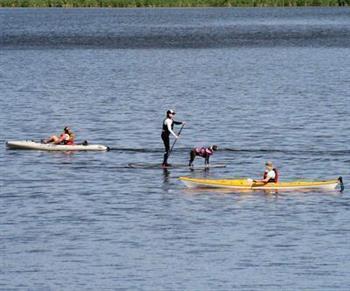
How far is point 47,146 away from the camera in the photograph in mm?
75875

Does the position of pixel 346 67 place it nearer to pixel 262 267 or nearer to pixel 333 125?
pixel 333 125

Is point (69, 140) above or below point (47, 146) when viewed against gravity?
above

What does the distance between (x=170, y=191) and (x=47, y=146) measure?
1499 centimetres

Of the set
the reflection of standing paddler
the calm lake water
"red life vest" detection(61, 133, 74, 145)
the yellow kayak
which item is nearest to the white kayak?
"red life vest" detection(61, 133, 74, 145)

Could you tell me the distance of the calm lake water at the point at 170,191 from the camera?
4759cm

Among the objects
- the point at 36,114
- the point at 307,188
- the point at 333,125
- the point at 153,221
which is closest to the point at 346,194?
the point at 307,188

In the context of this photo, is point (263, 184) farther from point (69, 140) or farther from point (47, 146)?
point (47, 146)

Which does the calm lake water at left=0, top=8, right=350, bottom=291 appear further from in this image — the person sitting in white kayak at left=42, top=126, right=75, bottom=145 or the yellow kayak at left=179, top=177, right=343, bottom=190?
the person sitting in white kayak at left=42, top=126, right=75, bottom=145

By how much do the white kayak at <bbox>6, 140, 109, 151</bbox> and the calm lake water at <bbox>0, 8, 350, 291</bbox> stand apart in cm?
41

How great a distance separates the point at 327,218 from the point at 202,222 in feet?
16.0

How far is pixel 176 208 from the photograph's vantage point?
58.3m

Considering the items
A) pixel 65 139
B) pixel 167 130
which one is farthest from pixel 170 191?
pixel 65 139

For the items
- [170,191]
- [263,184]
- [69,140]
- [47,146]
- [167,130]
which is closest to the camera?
[263,184]

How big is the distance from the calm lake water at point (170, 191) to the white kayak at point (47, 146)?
1.34 ft
